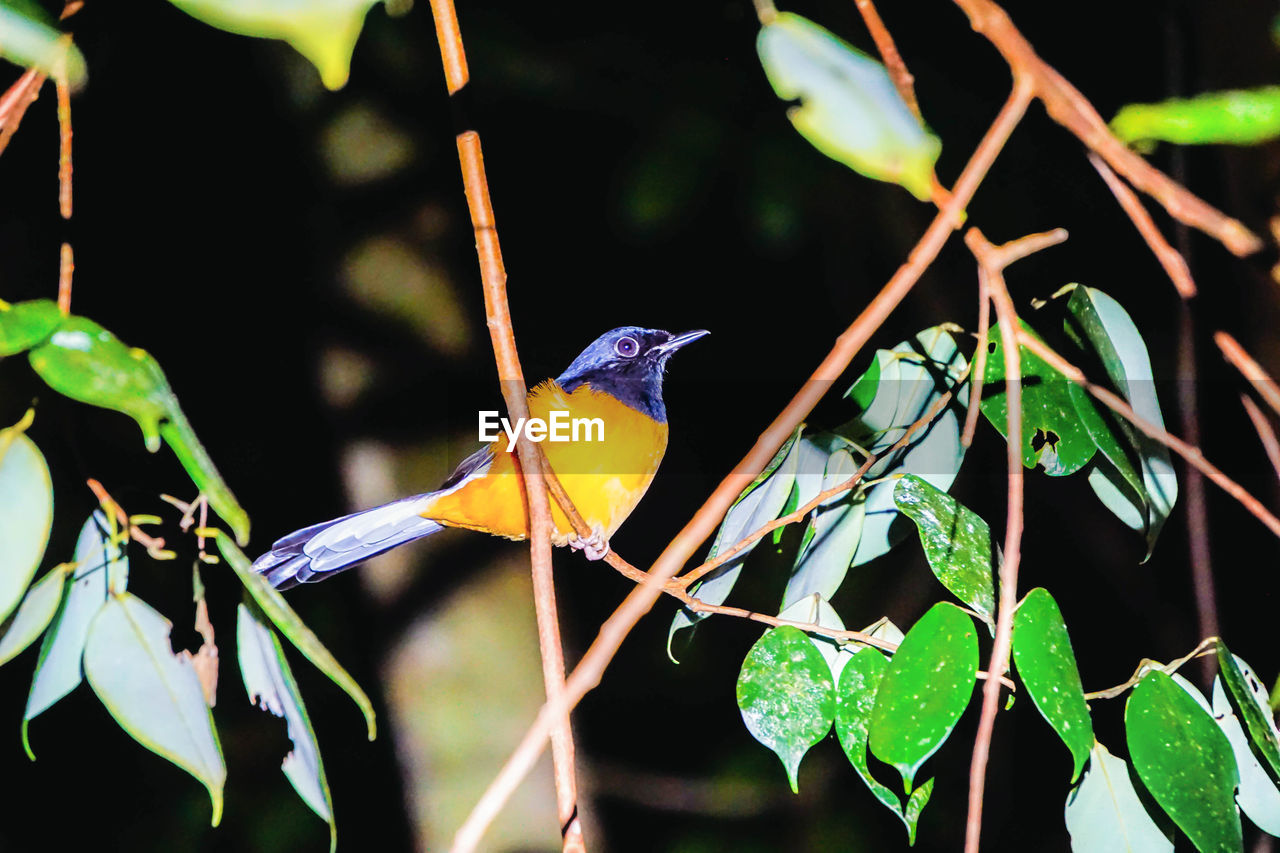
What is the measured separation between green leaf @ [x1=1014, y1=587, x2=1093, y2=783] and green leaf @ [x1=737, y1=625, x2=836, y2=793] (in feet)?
0.50

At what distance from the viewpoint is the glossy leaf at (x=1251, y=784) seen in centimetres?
68

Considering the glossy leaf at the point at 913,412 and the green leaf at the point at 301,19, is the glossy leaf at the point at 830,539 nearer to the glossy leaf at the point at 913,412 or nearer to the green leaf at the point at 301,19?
the glossy leaf at the point at 913,412

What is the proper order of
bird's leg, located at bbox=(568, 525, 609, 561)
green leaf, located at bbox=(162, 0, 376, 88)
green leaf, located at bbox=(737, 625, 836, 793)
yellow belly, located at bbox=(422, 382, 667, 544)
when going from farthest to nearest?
→ yellow belly, located at bbox=(422, 382, 667, 544), bird's leg, located at bbox=(568, 525, 609, 561), green leaf, located at bbox=(737, 625, 836, 793), green leaf, located at bbox=(162, 0, 376, 88)

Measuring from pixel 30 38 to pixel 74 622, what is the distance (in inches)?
15.8

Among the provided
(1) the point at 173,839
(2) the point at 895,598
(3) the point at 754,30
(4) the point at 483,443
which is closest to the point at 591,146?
(3) the point at 754,30

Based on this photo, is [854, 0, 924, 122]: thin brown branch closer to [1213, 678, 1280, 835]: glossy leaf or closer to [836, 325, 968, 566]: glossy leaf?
[836, 325, 968, 566]: glossy leaf

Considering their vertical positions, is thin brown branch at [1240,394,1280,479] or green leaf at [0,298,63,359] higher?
thin brown branch at [1240,394,1280,479]

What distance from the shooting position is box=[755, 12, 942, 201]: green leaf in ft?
1.38

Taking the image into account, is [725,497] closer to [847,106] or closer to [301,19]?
[847,106]

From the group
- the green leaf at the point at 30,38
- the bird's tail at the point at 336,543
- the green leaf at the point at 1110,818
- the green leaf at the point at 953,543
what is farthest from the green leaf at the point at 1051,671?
the green leaf at the point at 30,38

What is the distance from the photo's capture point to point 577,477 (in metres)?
0.87

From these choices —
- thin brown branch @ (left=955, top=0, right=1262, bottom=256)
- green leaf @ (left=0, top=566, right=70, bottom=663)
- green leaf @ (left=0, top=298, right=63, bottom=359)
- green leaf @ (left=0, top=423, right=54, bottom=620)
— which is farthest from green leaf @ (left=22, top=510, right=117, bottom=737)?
thin brown branch @ (left=955, top=0, right=1262, bottom=256)

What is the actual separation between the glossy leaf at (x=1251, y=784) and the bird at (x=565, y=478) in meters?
0.58

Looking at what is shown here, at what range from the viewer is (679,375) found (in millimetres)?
960
